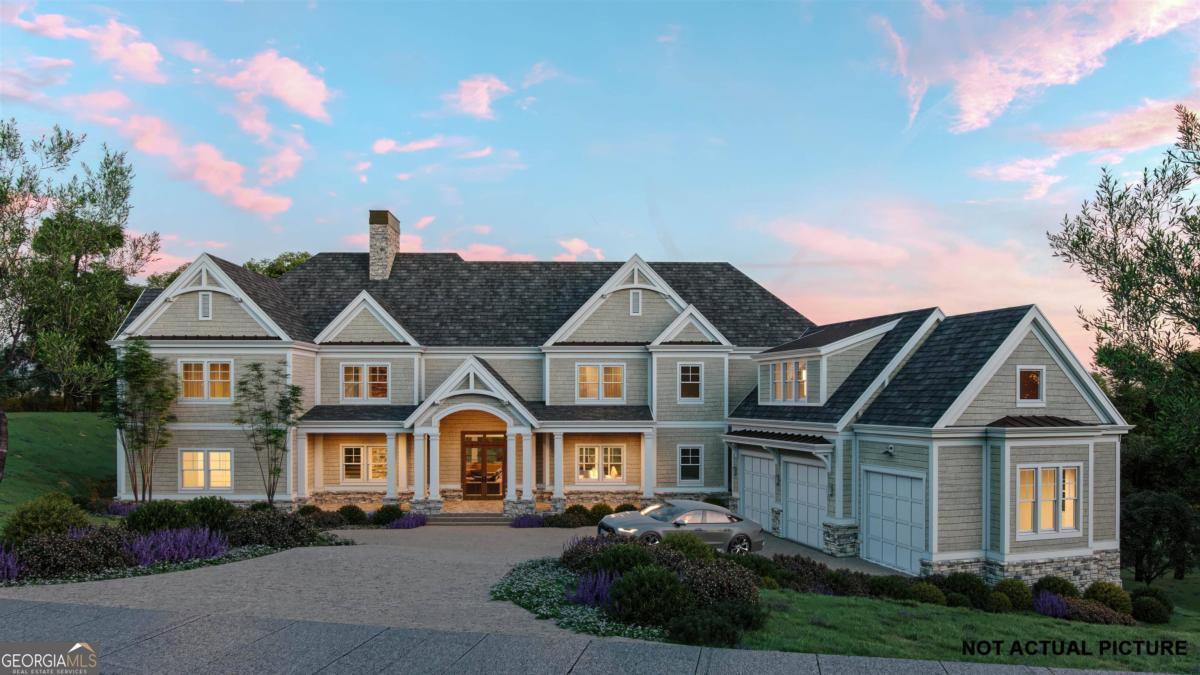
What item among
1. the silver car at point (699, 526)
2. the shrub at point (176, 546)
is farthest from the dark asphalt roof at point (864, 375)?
the shrub at point (176, 546)

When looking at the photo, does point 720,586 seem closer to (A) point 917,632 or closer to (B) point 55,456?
(A) point 917,632

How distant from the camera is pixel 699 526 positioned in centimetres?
1981

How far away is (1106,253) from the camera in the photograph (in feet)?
60.3

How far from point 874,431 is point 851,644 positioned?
411 inches

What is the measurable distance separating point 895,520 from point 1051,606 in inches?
159

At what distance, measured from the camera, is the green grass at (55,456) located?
2684 centimetres

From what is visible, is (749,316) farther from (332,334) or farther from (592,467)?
(332,334)

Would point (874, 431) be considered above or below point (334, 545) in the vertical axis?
above

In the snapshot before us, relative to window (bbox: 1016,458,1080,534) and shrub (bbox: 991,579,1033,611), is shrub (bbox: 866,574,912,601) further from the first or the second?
window (bbox: 1016,458,1080,534)

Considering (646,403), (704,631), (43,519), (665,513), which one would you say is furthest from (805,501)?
(43,519)

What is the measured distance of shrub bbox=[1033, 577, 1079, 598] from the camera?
54.2ft

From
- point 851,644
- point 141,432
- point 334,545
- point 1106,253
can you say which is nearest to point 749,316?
point 1106,253

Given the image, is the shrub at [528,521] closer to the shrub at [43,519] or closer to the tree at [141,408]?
the shrub at [43,519]

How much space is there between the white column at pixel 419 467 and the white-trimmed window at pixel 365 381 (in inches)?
124
